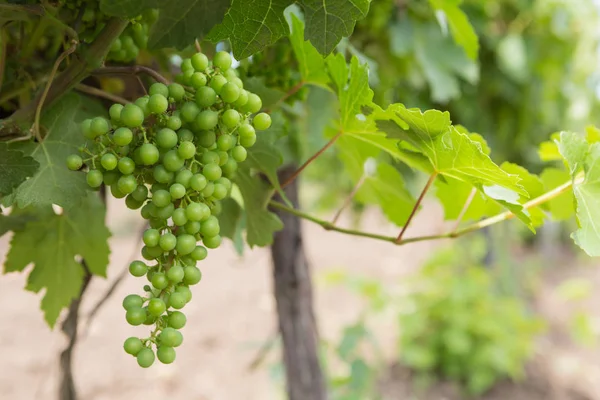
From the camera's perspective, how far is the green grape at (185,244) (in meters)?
0.39

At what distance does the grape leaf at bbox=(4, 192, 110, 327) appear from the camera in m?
0.64

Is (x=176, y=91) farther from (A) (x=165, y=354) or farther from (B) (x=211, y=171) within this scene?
(A) (x=165, y=354)

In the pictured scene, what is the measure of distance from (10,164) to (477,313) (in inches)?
120

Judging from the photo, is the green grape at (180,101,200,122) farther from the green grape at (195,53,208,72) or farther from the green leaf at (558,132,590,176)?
the green leaf at (558,132,590,176)

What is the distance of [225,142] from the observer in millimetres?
406

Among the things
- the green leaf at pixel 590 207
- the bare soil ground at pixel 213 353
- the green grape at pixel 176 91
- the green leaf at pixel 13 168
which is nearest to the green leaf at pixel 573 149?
the green leaf at pixel 590 207

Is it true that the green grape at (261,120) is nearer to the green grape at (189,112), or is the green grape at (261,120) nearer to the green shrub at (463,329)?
the green grape at (189,112)

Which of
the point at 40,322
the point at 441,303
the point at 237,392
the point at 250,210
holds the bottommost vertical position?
the point at 40,322

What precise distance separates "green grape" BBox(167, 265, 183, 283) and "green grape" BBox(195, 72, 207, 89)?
13 cm

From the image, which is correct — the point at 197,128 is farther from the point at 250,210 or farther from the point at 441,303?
the point at 441,303

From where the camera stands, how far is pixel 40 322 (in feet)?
12.3

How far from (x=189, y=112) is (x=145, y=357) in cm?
17

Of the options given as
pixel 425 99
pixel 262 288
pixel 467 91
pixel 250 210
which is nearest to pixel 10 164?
pixel 250 210

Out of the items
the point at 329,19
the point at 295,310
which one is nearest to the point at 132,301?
the point at 329,19
